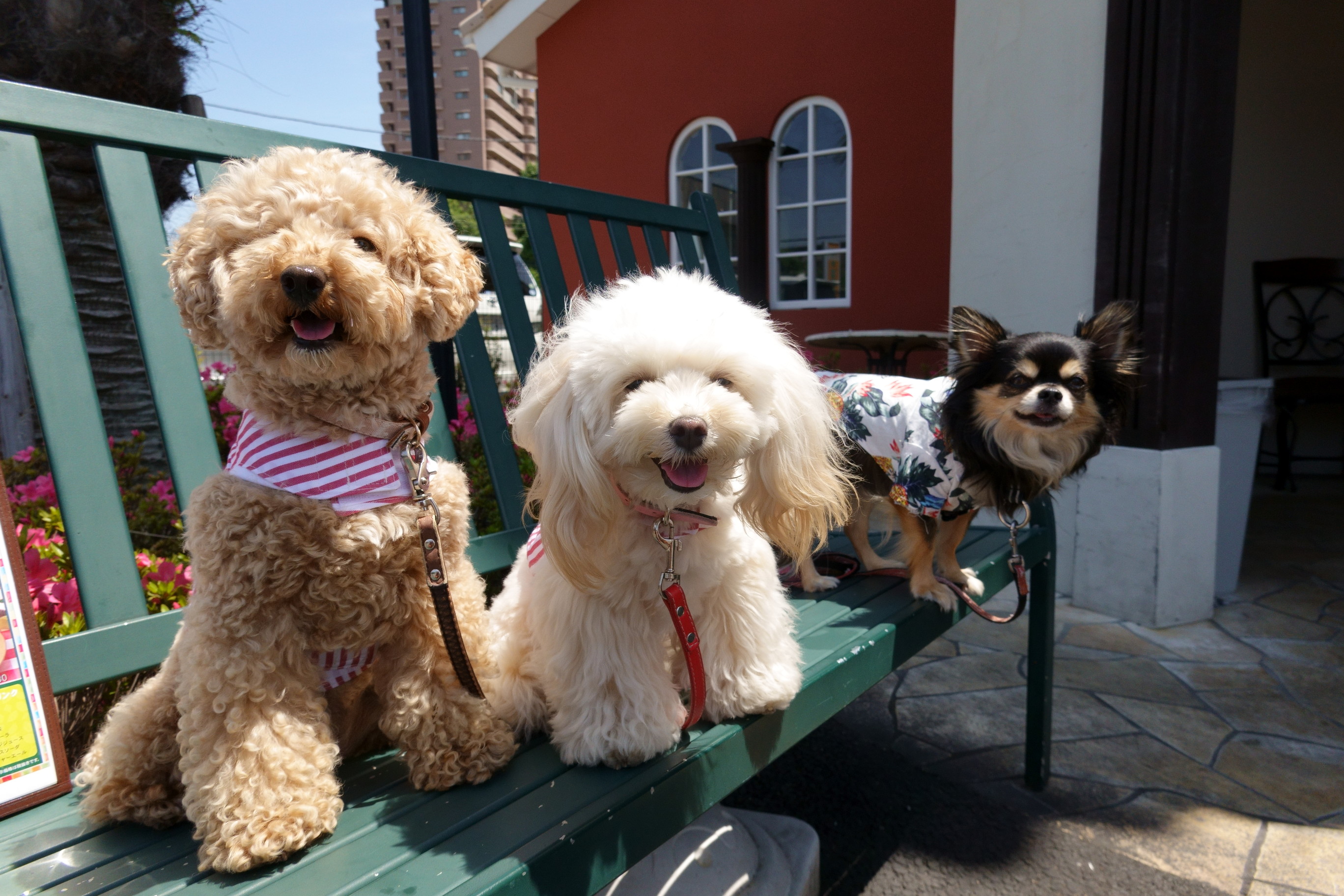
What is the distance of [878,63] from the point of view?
21.6 feet

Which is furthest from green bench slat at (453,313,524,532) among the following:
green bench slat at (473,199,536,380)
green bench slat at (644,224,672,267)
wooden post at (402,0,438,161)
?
wooden post at (402,0,438,161)

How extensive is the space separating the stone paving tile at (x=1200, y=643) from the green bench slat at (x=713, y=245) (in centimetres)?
274

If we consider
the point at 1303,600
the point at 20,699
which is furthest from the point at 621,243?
the point at 1303,600

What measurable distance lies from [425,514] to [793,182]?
277 inches

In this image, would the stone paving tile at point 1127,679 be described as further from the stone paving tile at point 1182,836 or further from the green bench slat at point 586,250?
the green bench slat at point 586,250

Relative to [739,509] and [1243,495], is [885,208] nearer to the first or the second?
[1243,495]

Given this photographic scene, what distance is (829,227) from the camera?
7246 millimetres

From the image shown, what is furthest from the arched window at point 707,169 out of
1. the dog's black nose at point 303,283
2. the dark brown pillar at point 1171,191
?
the dog's black nose at point 303,283

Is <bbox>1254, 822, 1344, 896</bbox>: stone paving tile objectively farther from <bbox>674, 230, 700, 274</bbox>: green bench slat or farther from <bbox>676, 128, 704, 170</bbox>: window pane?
<bbox>676, 128, 704, 170</bbox>: window pane

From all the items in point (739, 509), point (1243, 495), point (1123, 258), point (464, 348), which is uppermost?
point (1123, 258)

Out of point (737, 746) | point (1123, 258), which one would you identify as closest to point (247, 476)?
point (737, 746)

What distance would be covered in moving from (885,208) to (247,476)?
658 cm

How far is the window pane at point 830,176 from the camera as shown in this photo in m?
7.04

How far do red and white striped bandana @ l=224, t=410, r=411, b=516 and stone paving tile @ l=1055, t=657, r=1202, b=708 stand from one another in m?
3.07
